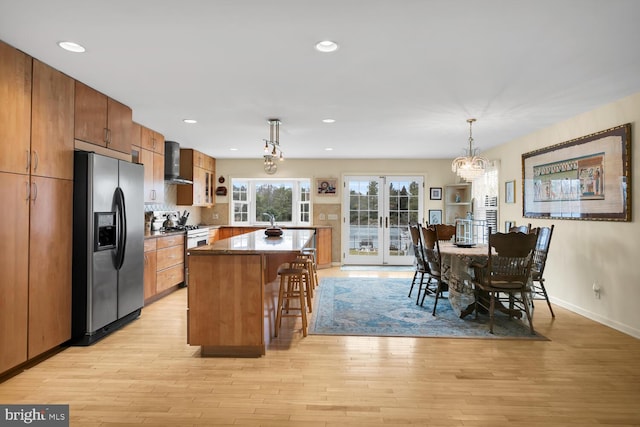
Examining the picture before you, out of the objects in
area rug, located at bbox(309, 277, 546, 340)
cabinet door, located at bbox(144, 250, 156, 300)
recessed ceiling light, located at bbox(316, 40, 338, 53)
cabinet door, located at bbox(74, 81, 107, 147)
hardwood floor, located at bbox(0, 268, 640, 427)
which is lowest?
hardwood floor, located at bbox(0, 268, 640, 427)

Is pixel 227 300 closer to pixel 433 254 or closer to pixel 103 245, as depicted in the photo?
pixel 103 245

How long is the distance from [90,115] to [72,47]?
0.98 m

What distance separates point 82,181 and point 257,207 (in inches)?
199

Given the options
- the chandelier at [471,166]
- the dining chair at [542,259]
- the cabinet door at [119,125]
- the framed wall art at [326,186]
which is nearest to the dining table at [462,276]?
the dining chair at [542,259]

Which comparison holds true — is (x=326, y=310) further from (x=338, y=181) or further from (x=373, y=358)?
(x=338, y=181)

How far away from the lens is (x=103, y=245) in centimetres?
355

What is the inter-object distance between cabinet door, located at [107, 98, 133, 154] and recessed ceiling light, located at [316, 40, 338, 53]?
94.5 inches

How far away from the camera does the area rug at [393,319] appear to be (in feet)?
12.4

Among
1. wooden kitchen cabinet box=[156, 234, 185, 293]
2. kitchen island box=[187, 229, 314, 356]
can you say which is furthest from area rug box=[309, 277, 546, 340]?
wooden kitchen cabinet box=[156, 234, 185, 293]

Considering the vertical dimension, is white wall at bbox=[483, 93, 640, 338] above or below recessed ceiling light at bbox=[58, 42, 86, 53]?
below

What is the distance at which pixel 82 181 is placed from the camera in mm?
3367

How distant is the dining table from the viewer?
13.6 feet

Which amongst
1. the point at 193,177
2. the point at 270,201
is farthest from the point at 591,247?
the point at 193,177

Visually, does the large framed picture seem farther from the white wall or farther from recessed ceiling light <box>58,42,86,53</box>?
recessed ceiling light <box>58,42,86,53</box>
